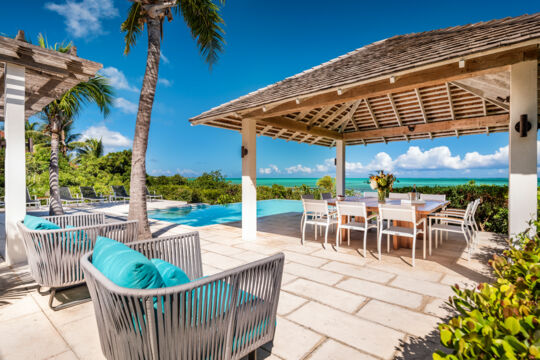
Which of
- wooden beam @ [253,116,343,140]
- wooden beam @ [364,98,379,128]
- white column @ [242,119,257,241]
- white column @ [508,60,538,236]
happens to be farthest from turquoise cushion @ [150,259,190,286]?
wooden beam @ [364,98,379,128]

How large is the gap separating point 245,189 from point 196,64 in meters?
31.3

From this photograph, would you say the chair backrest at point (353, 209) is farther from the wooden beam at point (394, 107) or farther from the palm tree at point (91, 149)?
the palm tree at point (91, 149)

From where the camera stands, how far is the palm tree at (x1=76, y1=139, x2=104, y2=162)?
21.1 meters

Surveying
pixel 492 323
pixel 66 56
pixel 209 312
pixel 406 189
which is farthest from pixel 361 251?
pixel 66 56

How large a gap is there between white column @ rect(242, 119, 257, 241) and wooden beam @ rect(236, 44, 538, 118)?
42.3 inches

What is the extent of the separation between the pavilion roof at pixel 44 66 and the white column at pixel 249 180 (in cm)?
292

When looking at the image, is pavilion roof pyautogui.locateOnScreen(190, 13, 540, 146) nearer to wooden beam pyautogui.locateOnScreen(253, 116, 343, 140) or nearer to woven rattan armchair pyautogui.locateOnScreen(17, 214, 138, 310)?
wooden beam pyautogui.locateOnScreen(253, 116, 343, 140)

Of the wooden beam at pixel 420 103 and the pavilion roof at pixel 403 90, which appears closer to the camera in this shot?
the pavilion roof at pixel 403 90

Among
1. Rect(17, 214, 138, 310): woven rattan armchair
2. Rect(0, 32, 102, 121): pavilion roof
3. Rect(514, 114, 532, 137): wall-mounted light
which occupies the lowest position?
Rect(17, 214, 138, 310): woven rattan armchair

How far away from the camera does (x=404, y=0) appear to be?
14945 millimetres

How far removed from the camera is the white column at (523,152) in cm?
301

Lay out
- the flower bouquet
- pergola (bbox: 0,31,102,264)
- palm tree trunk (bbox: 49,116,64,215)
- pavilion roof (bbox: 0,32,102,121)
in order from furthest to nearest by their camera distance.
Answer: palm tree trunk (bbox: 49,116,64,215)
the flower bouquet
pergola (bbox: 0,31,102,264)
pavilion roof (bbox: 0,32,102,121)

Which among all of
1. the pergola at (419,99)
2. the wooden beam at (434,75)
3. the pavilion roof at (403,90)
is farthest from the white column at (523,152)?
the pavilion roof at (403,90)

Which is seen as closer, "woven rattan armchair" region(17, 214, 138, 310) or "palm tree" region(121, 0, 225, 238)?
"woven rattan armchair" region(17, 214, 138, 310)
